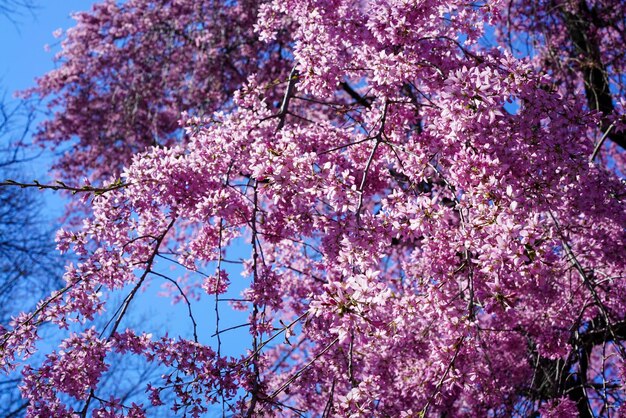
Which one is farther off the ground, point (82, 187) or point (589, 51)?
point (589, 51)

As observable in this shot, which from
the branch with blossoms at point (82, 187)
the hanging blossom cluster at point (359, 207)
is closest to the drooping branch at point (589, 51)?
the hanging blossom cluster at point (359, 207)

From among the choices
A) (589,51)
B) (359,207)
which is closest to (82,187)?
(359,207)

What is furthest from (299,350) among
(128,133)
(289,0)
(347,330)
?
(347,330)

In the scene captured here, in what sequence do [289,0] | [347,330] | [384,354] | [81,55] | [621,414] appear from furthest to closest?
[81,55], [384,354], [289,0], [621,414], [347,330]

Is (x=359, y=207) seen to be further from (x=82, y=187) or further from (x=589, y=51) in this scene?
(x=589, y=51)

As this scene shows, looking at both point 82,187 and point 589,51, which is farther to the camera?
point 589,51

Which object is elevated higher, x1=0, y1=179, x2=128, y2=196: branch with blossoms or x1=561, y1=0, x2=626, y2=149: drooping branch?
x1=561, y1=0, x2=626, y2=149: drooping branch

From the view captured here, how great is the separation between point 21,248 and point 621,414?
31.9ft

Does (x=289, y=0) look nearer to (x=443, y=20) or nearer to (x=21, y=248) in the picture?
(x=443, y=20)

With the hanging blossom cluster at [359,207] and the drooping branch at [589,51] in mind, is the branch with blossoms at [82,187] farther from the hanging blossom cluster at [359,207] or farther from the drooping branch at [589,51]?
the drooping branch at [589,51]

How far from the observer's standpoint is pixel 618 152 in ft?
34.7

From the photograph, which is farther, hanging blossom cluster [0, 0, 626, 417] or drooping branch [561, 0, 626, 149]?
drooping branch [561, 0, 626, 149]

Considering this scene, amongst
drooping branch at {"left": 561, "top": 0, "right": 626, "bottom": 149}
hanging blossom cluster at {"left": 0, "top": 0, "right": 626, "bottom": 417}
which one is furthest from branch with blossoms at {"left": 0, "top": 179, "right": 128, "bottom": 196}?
drooping branch at {"left": 561, "top": 0, "right": 626, "bottom": 149}

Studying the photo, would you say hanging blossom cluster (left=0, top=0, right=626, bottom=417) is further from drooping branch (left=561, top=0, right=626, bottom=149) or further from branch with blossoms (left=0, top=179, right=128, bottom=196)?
drooping branch (left=561, top=0, right=626, bottom=149)
